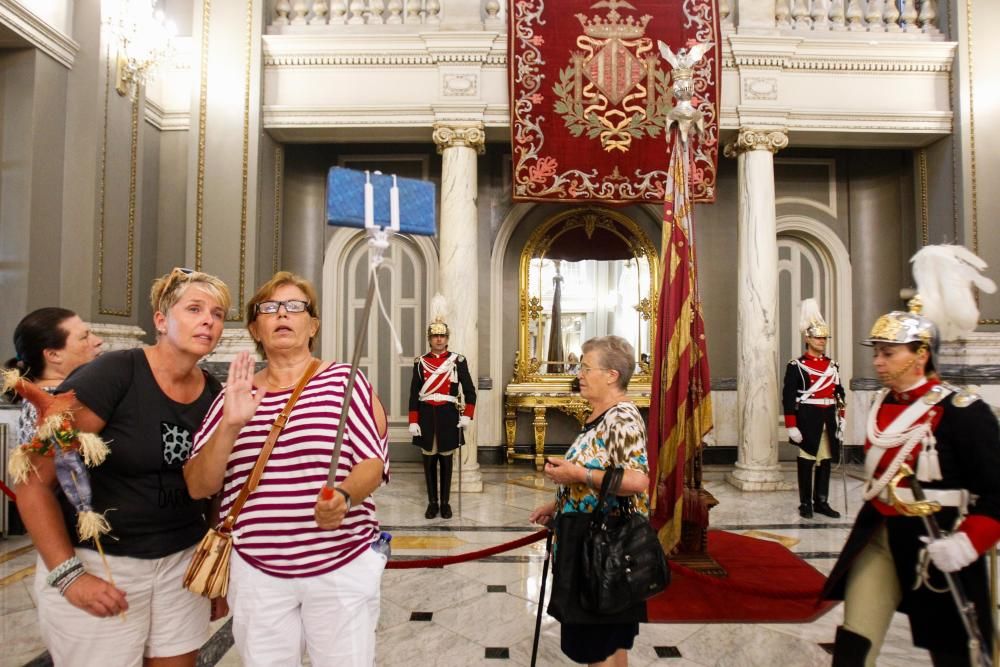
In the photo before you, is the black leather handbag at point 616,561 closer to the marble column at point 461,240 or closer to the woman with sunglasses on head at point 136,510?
the woman with sunglasses on head at point 136,510

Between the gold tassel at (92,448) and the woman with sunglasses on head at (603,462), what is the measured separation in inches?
47.7

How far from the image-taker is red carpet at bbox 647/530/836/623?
3.30 metres

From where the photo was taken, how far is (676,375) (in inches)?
146

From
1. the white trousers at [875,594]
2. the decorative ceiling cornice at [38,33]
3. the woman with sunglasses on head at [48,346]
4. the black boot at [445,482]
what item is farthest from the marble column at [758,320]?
the decorative ceiling cornice at [38,33]

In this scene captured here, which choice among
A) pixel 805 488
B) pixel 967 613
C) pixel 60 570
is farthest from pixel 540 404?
pixel 60 570

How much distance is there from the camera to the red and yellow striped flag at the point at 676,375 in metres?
3.69

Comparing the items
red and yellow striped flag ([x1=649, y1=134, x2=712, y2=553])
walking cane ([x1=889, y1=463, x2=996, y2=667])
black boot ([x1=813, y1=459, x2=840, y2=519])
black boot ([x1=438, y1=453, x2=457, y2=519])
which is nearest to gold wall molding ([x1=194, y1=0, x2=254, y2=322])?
black boot ([x1=438, y1=453, x2=457, y2=519])

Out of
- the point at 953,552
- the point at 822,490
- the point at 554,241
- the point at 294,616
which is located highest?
the point at 554,241

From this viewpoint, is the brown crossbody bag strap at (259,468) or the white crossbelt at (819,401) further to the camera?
the white crossbelt at (819,401)

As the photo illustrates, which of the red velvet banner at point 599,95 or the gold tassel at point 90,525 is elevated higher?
the red velvet banner at point 599,95

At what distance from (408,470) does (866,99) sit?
23.1 feet

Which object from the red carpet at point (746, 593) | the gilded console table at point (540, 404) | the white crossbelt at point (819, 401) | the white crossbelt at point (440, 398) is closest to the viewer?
the red carpet at point (746, 593)

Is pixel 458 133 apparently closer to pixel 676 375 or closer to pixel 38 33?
pixel 38 33

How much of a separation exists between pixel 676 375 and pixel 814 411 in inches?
98.7
